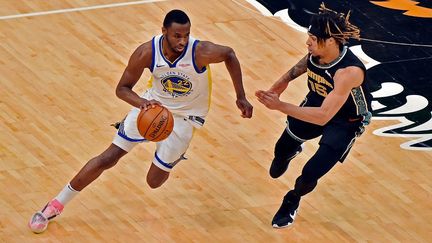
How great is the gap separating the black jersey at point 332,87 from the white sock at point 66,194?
2.53m

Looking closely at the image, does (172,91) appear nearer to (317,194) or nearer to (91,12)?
(317,194)

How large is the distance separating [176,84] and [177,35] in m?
0.69

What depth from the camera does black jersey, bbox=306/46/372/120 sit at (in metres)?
12.7

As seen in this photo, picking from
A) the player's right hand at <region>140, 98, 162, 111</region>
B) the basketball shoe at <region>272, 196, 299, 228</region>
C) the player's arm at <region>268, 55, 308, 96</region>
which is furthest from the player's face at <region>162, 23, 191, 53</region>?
the basketball shoe at <region>272, 196, 299, 228</region>

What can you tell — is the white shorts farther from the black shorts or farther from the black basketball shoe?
the black shorts

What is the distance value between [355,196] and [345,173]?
545mm

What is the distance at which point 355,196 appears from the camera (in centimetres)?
1409

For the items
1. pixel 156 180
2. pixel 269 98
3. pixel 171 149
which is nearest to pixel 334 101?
pixel 269 98

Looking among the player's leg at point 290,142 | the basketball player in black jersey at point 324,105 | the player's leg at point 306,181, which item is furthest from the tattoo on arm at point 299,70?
the player's leg at point 306,181

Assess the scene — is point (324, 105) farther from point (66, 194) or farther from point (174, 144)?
point (66, 194)

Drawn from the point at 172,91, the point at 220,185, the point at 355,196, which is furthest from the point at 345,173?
the point at 172,91

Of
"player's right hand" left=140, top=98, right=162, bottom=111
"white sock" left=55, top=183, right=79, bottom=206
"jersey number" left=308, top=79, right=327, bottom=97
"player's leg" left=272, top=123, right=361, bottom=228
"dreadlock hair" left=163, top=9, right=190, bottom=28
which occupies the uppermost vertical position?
"dreadlock hair" left=163, top=9, right=190, bottom=28

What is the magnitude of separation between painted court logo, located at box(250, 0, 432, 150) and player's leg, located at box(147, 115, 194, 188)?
3.13 m

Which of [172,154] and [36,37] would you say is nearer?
[172,154]
